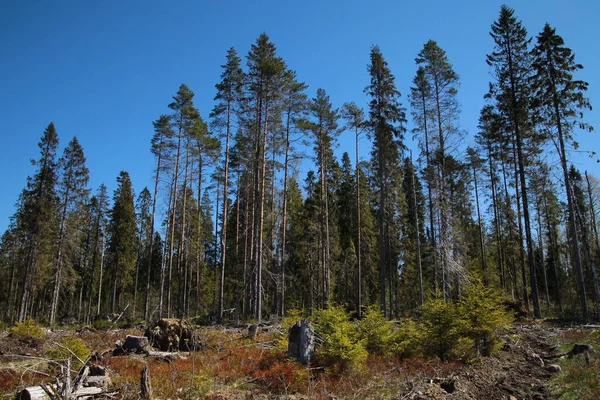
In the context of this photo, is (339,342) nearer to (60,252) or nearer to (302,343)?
(302,343)

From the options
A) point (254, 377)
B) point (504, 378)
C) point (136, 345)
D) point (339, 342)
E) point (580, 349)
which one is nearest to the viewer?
point (504, 378)

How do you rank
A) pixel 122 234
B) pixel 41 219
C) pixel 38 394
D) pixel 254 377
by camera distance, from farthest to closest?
1. pixel 122 234
2. pixel 41 219
3. pixel 254 377
4. pixel 38 394

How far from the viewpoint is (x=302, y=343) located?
937 centimetres

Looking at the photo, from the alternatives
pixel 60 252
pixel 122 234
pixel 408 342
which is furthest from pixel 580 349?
pixel 122 234

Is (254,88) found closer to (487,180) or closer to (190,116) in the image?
(190,116)

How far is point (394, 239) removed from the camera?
3117 centimetres

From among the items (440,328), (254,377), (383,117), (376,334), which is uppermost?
(383,117)

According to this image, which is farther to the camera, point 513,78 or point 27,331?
point 513,78

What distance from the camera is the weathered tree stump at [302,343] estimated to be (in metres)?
9.20

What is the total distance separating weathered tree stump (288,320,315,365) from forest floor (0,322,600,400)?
333 mm

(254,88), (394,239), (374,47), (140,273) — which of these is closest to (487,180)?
(394,239)

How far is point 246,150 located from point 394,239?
1447cm

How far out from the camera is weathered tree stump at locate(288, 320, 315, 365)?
9195 millimetres

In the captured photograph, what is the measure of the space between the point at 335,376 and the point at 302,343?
1.36 m
